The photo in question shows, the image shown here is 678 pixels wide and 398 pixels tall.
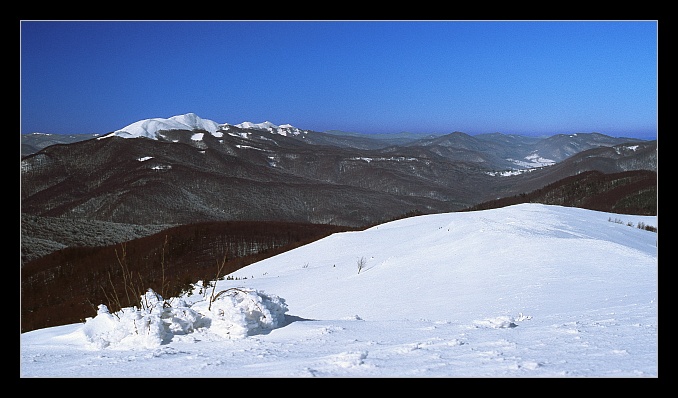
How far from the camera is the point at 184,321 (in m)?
4.29

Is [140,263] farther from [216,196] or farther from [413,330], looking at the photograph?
[216,196]

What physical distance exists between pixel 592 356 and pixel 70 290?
1835 centimetres

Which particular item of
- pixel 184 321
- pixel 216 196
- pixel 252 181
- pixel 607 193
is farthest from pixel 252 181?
pixel 184 321

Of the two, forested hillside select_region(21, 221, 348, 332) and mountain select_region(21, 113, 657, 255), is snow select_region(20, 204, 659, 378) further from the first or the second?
mountain select_region(21, 113, 657, 255)

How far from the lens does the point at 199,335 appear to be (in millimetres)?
4262

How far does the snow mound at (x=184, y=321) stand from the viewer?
4109 mm

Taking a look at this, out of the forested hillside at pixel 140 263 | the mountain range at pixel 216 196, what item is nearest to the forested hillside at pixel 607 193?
the mountain range at pixel 216 196

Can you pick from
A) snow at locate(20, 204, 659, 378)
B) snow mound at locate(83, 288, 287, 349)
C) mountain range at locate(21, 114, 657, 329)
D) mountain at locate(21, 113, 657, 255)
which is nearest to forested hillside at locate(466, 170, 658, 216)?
mountain range at locate(21, 114, 657, 329)

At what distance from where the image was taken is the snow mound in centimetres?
411

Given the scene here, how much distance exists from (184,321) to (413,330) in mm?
1861

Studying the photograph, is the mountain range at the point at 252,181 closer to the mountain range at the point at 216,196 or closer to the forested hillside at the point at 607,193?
the mountain range at the point at 216,196

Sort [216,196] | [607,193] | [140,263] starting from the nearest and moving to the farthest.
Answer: [140,263] < [607,193] < [216,196]
